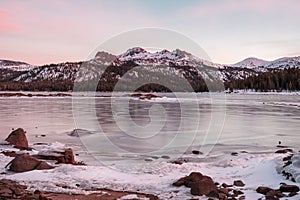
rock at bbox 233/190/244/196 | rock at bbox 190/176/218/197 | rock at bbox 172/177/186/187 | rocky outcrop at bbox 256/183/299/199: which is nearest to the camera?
rocky outcrop at bbox 256/183/299/199

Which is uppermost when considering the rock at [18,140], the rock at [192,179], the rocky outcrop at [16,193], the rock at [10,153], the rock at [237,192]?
the rock at [18,140]

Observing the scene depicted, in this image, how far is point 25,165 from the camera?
1198 cm

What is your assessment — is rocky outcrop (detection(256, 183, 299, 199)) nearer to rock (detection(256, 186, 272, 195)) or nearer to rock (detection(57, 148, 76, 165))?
rock (detection(256, 186, 272, 195))

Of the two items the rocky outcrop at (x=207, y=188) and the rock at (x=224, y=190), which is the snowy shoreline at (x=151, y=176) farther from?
the rock at (x=224, y=190)

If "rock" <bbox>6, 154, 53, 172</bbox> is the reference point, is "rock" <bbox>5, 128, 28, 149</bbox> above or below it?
above

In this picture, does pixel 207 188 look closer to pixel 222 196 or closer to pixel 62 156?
pixel 222 196

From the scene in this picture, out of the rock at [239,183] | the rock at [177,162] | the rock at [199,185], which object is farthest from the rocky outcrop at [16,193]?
the rock at [177,162]

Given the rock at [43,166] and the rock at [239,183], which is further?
the rock at [43,166]

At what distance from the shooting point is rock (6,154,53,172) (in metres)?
11.9

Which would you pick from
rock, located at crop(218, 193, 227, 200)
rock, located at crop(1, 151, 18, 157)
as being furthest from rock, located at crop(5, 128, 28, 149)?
rock, located at crop(218, 193, 227, 200)

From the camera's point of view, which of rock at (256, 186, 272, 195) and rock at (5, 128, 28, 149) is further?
rock at (5, 128, 28, 149)

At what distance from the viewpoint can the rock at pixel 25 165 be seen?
11.9 m

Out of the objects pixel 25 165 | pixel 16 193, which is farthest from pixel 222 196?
pixel 25 165

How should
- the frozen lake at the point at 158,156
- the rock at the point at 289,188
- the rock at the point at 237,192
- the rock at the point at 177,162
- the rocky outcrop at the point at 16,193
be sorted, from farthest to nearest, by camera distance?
the rock at the point at 177,162
the frozen lake at the point at 158,156
the rock at the point at 237,192
the rock at the point at 289,188
the rocky outcrop at the point at 16,193
